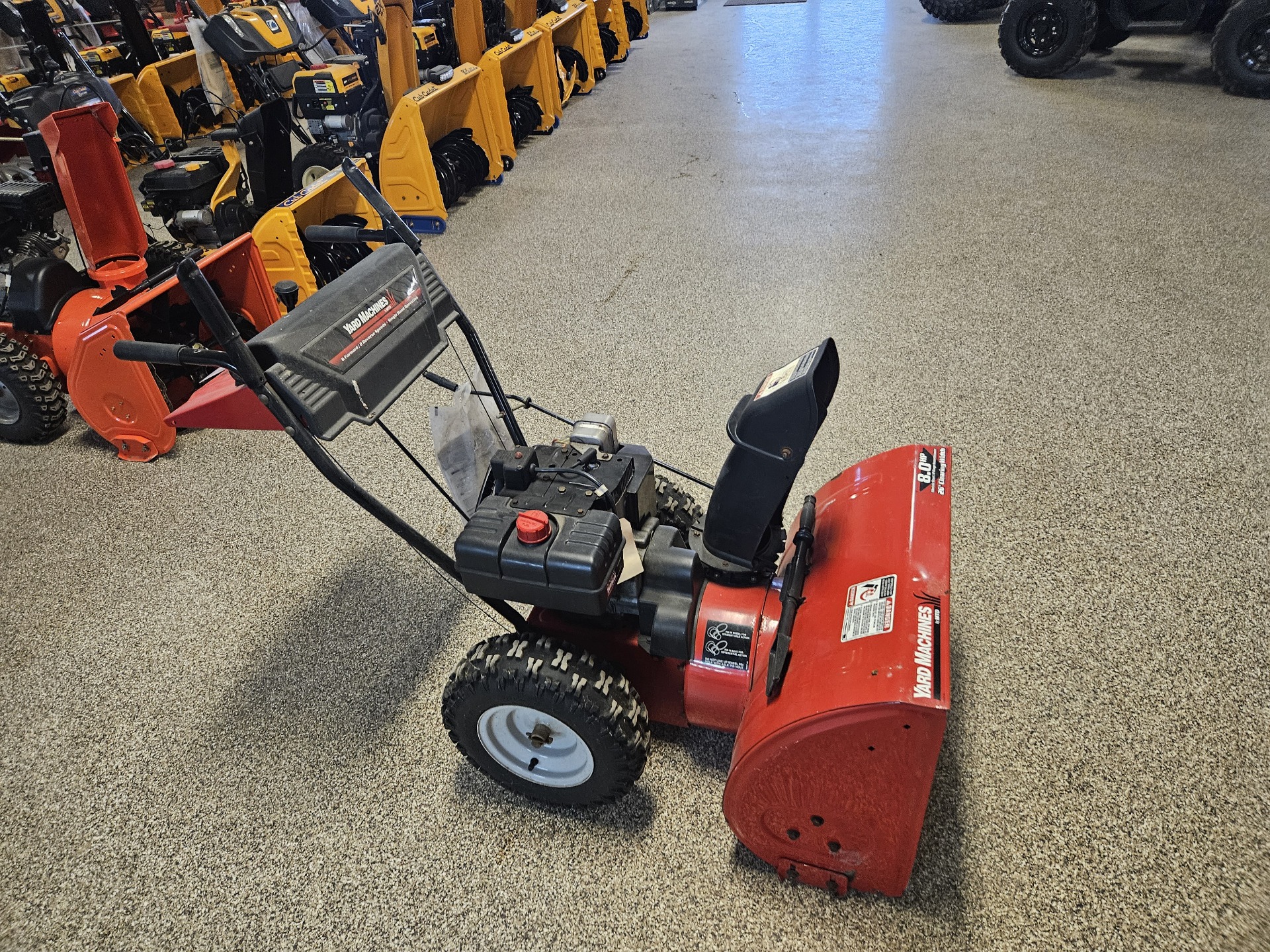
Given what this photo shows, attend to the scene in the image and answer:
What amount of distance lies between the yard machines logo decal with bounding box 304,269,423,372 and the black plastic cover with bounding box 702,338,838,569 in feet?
1.96

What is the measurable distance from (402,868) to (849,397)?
77.1 inches

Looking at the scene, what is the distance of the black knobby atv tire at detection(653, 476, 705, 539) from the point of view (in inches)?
67.5

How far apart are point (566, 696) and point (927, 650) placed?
0.58m

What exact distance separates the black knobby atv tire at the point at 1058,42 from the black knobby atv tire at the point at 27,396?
6720 mm

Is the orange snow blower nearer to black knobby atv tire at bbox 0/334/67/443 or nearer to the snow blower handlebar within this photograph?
black knobby atv tire at bbox 0/334/67/443

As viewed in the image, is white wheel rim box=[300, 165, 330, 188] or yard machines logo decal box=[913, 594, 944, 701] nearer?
yard machines logo decal box=[913, 594, 944, 701]

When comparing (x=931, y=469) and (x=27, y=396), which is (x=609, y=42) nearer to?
(x=27, y=396)

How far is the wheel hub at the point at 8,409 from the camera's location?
2715mm

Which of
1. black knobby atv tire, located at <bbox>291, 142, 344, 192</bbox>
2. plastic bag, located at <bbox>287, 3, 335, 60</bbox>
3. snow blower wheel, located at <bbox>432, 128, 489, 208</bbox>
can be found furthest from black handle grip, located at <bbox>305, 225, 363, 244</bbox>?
plastic bag, located at <bbox>287, 3, 335, 60</bbox>

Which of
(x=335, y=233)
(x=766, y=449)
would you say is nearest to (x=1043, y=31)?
(x=335, y=233)

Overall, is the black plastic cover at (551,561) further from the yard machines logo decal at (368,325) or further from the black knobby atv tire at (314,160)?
the black knobby atv tire at (314,160)

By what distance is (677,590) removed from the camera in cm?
141

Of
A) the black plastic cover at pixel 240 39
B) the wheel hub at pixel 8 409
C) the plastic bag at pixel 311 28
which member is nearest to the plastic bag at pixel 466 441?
the wheel hub at pixel 8 409

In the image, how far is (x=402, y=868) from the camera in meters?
1.46
